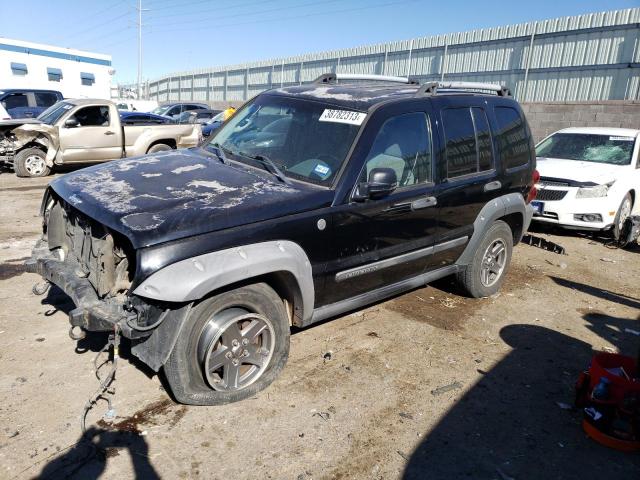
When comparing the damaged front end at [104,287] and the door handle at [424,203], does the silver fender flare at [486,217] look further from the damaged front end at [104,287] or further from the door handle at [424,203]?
the damaged front end at [104,287]

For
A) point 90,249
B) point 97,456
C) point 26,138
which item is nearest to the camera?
point 97,456

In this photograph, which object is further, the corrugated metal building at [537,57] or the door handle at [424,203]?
the corrugated metal building at [537,57]

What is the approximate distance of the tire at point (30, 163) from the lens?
36.0 ft

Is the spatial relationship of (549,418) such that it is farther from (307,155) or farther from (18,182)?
(18,182)

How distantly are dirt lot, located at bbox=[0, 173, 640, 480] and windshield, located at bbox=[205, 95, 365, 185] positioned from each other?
1491 mm

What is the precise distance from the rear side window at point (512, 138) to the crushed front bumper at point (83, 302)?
3.74 meters

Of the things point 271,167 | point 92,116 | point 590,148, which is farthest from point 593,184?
point 92,116

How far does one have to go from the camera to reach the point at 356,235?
361cm

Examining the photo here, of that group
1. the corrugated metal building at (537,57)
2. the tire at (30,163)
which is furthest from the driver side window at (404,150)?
the corrugated metal building at (537,57)

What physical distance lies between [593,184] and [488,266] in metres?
3.54

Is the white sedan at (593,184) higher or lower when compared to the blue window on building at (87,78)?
lower

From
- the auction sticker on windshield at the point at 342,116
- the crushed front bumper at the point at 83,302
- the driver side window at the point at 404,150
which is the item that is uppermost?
the auction sticker on windshield at the point at 342,116

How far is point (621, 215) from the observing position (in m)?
7.92

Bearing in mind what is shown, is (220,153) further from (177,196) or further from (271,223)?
(271,223)
